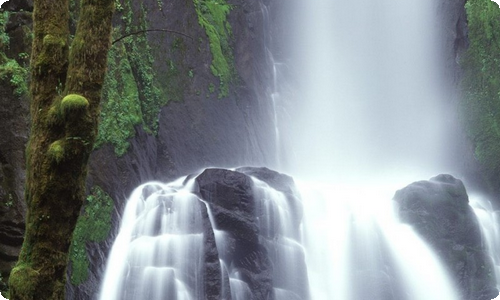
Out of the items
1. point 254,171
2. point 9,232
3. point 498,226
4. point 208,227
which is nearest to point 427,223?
point 498,226

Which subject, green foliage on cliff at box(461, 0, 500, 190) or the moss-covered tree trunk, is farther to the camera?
green foliage on cliff at box(461, 0, 500, 190)

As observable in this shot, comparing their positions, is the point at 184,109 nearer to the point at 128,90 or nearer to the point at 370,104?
the point at 128,90

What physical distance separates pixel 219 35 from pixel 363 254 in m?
9.93

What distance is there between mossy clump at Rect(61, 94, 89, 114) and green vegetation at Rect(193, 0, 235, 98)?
15.1 m

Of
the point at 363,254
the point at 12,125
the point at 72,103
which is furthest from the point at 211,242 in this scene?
the point at 72,103

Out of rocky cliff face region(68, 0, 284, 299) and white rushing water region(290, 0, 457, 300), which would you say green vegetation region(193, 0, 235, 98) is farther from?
white rushing water region(290, 0, 457, 300)

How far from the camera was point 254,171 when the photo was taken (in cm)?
1559

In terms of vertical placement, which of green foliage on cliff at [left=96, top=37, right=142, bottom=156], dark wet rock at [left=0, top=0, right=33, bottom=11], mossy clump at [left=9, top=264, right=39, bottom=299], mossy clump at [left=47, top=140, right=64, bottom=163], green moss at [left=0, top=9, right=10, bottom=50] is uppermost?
dark wet rock at [left=0, top=0, right=33, bottom=11]

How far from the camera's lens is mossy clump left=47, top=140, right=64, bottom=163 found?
16.7 ft

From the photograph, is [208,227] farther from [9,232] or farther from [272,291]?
[9,232]

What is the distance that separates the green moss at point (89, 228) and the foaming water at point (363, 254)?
5334 mm

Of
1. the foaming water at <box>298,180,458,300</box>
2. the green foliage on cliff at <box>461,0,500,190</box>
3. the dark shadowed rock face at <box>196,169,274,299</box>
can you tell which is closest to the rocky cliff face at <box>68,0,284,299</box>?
the dark shadowed rock face at <box>196,169,274,299</box>

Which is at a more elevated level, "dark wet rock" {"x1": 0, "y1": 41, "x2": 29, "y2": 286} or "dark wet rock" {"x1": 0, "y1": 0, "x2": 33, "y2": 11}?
"dark wet rock" {"x1": 0, "y1": 0, "x2": 33, "y2": 11}

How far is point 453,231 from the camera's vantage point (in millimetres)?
17484
